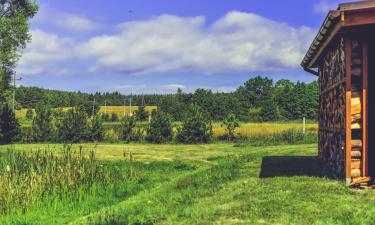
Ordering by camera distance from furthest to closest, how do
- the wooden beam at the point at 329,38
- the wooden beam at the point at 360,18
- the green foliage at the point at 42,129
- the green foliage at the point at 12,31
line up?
1. the green foliage at the point at 42,129
2. the green foliage at the point at 12,31
3. the wooden beam at the point at 329,38
4. the wooden beam at the point at 360,18

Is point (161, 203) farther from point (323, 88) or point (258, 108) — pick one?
point (258, 108)

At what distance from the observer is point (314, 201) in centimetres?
855

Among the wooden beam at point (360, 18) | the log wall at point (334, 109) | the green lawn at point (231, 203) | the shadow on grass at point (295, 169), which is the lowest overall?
the green lawn at point (231, 203)

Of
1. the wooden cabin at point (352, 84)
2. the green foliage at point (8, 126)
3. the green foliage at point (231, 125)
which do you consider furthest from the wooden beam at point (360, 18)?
the green foliage at point (8, 126)

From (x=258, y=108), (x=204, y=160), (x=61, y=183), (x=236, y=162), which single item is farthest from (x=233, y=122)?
(x=258, y=108)

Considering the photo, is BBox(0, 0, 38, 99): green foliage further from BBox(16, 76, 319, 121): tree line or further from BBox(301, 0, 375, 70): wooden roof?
BBox(16, 76, 319, 121): tree line

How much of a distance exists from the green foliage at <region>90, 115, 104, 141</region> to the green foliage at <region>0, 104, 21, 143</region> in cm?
583

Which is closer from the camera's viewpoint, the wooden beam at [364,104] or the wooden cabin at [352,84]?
the wooden cabin at [352,84]

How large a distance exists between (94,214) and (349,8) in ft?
22.0

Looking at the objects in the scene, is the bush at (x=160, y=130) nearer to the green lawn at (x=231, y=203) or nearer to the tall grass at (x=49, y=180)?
the tall grass at (x=49, y=180)

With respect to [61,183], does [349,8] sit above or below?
above

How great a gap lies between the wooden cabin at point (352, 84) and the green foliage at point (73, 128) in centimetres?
2441

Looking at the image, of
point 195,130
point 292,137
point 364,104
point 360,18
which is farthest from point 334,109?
point 195,130

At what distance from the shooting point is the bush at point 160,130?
3212 centimetres
